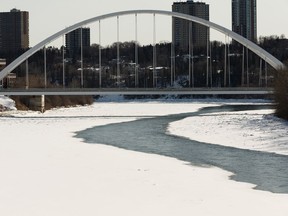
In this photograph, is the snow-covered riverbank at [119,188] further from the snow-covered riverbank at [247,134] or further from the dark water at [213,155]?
the snow-covered riverbank at [247,134]

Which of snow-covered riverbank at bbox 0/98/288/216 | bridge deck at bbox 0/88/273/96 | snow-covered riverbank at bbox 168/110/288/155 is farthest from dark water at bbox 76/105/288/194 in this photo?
bridge deck at bbox 0/88/273/96

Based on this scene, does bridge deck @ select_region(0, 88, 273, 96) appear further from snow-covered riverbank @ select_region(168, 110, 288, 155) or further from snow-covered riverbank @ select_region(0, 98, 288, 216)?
snow-covered riverbank @ select_region(0, 98, 288, 216)

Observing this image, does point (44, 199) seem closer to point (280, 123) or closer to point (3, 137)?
point (3, 137)

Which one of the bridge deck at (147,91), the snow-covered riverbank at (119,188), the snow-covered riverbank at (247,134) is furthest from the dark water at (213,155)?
the bridge deck at (147,91)

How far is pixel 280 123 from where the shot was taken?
3838cm

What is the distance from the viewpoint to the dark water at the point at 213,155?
16500 millimetres

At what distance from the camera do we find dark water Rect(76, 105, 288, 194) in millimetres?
16500

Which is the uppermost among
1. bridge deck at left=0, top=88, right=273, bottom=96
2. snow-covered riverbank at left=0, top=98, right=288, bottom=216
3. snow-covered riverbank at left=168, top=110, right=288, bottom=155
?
bridge deck at left=0, top=88, right=273, bottom=96

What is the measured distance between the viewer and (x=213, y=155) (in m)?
22.5

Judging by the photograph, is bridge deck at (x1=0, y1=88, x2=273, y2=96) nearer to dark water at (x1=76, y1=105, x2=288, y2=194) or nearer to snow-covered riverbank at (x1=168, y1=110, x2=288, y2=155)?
snow-covered riverbank at (x1=168, y1=110, x2=288, y2=155)

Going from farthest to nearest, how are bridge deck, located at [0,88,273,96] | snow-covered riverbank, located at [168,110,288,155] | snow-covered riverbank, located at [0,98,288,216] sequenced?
1. bridge deck, located at [0,88,273,96]
2. snow-covered riverbank, located at [168,110,288,155]
3. snow-covered riverbank, located at [0,98,288,216]

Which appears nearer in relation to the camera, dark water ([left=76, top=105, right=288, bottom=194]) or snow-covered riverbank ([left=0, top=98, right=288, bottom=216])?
snow-covered riverbank ([left=0, top=98, right=288, bottom=216])

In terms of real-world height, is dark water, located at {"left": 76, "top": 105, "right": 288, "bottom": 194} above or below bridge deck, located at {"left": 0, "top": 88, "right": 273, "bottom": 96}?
below

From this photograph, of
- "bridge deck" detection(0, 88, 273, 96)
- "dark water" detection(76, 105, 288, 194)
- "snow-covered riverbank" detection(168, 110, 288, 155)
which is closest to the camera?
"dark water" detection(76, 105, 288, 194)
